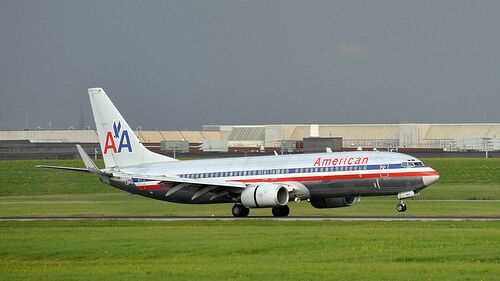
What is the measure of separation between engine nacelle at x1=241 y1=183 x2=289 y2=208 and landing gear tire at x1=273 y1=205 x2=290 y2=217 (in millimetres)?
817

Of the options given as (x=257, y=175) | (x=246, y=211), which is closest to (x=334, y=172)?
(x=257, y=175)

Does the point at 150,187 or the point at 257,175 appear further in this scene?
the point at 150,187

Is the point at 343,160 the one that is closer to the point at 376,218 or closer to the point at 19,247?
the point at 376,218

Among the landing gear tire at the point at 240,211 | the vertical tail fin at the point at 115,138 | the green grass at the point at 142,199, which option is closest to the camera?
the landing gear tire at the point at 240,211

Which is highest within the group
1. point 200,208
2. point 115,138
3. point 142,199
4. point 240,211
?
point 115,138

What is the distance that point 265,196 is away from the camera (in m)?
64.7

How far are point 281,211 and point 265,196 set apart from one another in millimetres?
2186

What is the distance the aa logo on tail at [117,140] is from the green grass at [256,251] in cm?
1941

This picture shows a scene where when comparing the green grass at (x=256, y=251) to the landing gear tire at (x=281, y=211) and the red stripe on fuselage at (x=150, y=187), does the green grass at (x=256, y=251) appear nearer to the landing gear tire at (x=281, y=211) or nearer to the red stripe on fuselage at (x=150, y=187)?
the landing gear tire at (x=281, y=211)

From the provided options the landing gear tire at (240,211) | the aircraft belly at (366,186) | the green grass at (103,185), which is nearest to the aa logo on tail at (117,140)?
the landing gear tire at (240,211)

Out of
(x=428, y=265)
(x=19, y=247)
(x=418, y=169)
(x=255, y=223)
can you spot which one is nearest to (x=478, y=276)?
(x=428, y=265)

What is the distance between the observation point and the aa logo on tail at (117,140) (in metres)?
74.4

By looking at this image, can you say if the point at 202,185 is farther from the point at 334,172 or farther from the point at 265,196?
the point at 334,172

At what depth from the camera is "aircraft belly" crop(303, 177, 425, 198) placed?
2516 inches
